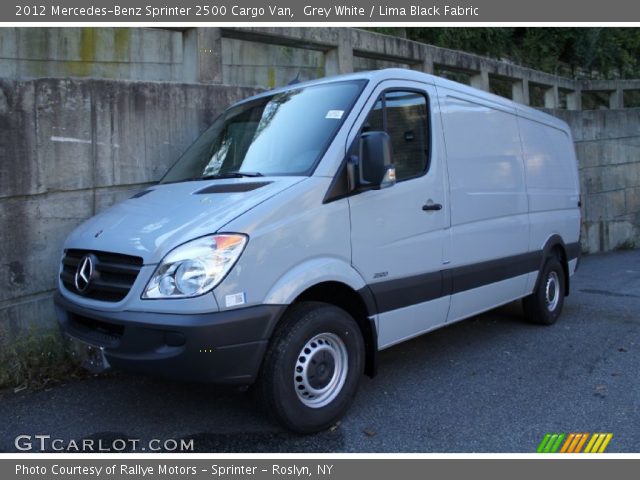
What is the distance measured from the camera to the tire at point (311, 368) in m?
3.38

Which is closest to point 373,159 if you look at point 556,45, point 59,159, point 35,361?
point 59,159

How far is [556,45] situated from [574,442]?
583 inches

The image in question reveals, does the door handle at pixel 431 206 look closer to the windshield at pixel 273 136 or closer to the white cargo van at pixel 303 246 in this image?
the white cargo van at pixel 303 246

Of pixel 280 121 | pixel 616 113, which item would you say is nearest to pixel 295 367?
pixel 280 121

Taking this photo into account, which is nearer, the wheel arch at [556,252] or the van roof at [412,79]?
the van roof at [412,79]

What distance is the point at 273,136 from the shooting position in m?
4.19

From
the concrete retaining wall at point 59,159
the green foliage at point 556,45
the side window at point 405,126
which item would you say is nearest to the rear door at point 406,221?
the side window at point 405,126

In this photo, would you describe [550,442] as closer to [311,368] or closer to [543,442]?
[543,442]

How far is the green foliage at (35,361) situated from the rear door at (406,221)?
252cm

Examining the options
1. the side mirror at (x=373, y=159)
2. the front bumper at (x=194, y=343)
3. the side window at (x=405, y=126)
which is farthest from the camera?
the side window at (x=405, y=126)

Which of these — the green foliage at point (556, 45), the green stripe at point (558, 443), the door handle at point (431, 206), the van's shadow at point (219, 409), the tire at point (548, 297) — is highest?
the green foliage at point (556, 45)

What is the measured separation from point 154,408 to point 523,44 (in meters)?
14.8

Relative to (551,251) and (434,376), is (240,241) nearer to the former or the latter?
(434,376)

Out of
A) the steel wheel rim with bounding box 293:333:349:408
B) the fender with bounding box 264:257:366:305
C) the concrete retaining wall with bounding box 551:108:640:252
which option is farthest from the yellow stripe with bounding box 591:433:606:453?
the concrete retaining wall with bounding box 551:108:640:252
